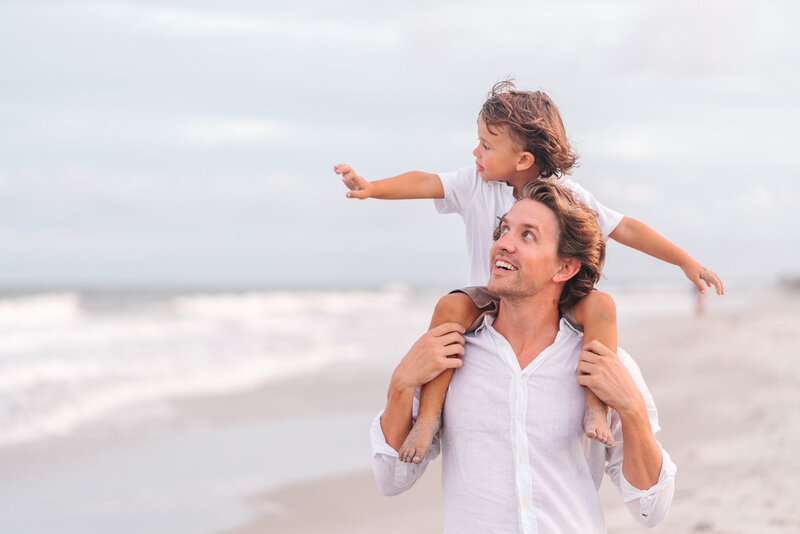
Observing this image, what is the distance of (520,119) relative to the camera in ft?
11.2

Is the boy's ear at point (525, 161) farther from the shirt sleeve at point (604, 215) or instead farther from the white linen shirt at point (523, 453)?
the white linen shirt at point (523, 453)

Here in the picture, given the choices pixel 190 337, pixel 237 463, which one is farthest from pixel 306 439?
pixel 190 337

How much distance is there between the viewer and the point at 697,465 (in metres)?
7.86

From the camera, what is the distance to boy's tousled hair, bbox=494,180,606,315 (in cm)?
270

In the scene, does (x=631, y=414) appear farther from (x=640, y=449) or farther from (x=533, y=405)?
(x=533, y=405)

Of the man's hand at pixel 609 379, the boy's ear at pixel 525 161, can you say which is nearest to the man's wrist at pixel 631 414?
the man's hand at pixel 609 379

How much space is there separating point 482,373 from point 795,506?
444 cm

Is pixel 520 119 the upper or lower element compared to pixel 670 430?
upper

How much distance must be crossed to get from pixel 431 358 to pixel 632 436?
0.67 meters

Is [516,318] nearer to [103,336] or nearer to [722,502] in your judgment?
[722,502]

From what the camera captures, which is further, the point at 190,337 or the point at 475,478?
the point at 190,337

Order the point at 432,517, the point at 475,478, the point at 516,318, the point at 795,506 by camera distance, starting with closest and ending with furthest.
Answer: the point at 475,478
the point at 516,318
the point at 795,506
the point at 432,517

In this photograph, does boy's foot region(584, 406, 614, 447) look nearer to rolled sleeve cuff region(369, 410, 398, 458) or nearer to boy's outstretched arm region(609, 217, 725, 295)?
rolled sleeve cuff region(369, 410, 398, 458)

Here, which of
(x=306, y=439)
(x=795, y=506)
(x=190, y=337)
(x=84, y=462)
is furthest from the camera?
(x=190, y=337)
